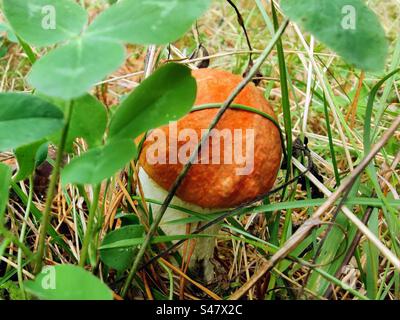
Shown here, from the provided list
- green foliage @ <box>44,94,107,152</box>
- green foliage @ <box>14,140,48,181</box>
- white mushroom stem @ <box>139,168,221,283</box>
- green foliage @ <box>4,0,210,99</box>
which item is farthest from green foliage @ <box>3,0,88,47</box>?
white mushroom stem @ <box>139,168,221,283</box>

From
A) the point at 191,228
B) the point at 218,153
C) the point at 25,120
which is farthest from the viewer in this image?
the point at 191,228

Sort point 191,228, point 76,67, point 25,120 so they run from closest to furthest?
point 76,67 < point 25,120 < point 191,228

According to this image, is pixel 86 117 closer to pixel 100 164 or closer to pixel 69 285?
pixel 100 164

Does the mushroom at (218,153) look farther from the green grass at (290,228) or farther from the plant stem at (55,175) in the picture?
the plant stem at (55,175)

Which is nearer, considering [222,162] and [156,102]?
[156,102]

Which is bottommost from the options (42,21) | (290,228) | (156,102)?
(290,228)

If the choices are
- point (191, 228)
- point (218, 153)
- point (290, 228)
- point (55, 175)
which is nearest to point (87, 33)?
point (55, 175)

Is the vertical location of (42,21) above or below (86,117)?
above

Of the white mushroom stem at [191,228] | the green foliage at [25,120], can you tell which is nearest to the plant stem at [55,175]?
the green foliage at [25,120]
